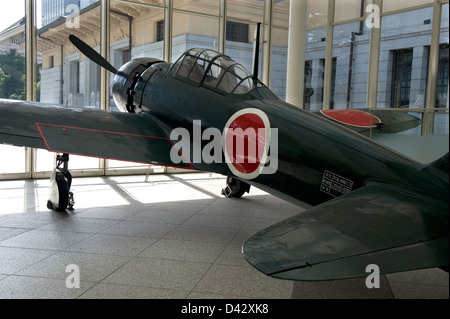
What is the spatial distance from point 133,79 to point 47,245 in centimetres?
343

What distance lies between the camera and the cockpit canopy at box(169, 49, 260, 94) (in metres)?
5.40

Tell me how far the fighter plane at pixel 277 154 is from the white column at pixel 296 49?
2554 mm

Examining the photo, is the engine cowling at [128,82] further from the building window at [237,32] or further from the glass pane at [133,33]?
the building window at [237,32]

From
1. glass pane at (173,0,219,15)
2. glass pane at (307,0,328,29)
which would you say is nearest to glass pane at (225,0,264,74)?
glass pane at (173,0,219,15)

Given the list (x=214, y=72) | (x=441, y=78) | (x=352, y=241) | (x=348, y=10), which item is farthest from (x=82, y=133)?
(x=348, y=10)

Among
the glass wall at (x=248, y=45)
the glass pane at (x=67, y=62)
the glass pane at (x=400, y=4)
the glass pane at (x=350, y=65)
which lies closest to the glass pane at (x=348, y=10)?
the glass wall at (x=248, y=45)

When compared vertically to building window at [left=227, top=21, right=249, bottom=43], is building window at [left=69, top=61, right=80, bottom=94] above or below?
below

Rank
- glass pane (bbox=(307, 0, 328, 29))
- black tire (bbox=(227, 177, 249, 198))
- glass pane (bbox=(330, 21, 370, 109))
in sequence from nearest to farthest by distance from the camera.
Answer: black tire (bbox=(227, 177, 249, 198)) < glass pane (bbox=(330, 21, 370, 109)) < glass pane (bbox=(307, 0, 328, 29))

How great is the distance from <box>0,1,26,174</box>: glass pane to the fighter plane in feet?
7.19

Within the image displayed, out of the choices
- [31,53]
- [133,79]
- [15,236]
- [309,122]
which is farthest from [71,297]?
[31,53]

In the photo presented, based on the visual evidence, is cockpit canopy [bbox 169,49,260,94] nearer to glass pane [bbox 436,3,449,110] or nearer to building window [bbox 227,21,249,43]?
building window [bbox 227,21,249,43]

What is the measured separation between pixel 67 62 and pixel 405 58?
868 cm

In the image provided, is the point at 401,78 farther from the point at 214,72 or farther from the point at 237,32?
the point at 214,72

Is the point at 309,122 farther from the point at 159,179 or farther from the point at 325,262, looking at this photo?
the point at 159,179
